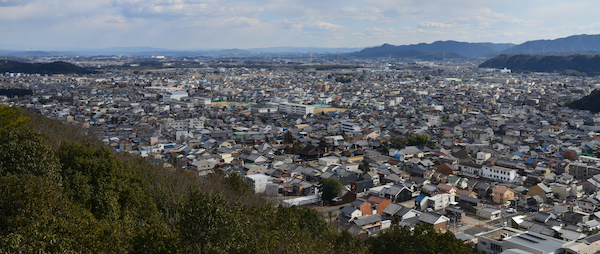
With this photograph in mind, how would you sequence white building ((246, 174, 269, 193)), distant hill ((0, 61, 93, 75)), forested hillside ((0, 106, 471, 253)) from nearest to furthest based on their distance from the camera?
forested hillside ((0, 106, 471, 253)) → white building ((246, 174, 269, 193)) → distant hill ((0, 61, 93, 75))

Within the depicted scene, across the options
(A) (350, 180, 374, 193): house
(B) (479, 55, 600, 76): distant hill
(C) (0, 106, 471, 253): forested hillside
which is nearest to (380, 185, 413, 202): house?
(A) (350, 180, 374, 193): house

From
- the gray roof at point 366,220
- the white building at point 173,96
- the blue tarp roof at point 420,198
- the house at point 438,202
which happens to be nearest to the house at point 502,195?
the house at point 438,202

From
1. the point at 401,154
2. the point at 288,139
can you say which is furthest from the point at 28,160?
A: the point at 288,139

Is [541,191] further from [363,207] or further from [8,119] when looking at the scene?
[8,119]

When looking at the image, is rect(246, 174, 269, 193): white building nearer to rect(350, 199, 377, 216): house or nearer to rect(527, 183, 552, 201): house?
rect(350, 199, 377, 216): house

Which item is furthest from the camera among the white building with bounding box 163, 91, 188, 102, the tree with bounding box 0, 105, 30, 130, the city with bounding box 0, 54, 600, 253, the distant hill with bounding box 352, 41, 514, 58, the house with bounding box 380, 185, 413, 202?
the distant hill with bounding box 352, 41, 514, 58

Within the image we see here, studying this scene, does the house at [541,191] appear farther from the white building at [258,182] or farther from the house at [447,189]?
the white building at [258,182]

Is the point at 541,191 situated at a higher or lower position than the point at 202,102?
lower

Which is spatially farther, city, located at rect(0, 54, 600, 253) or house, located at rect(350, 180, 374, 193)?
house, located at rect(350, 180, 374, 193)
